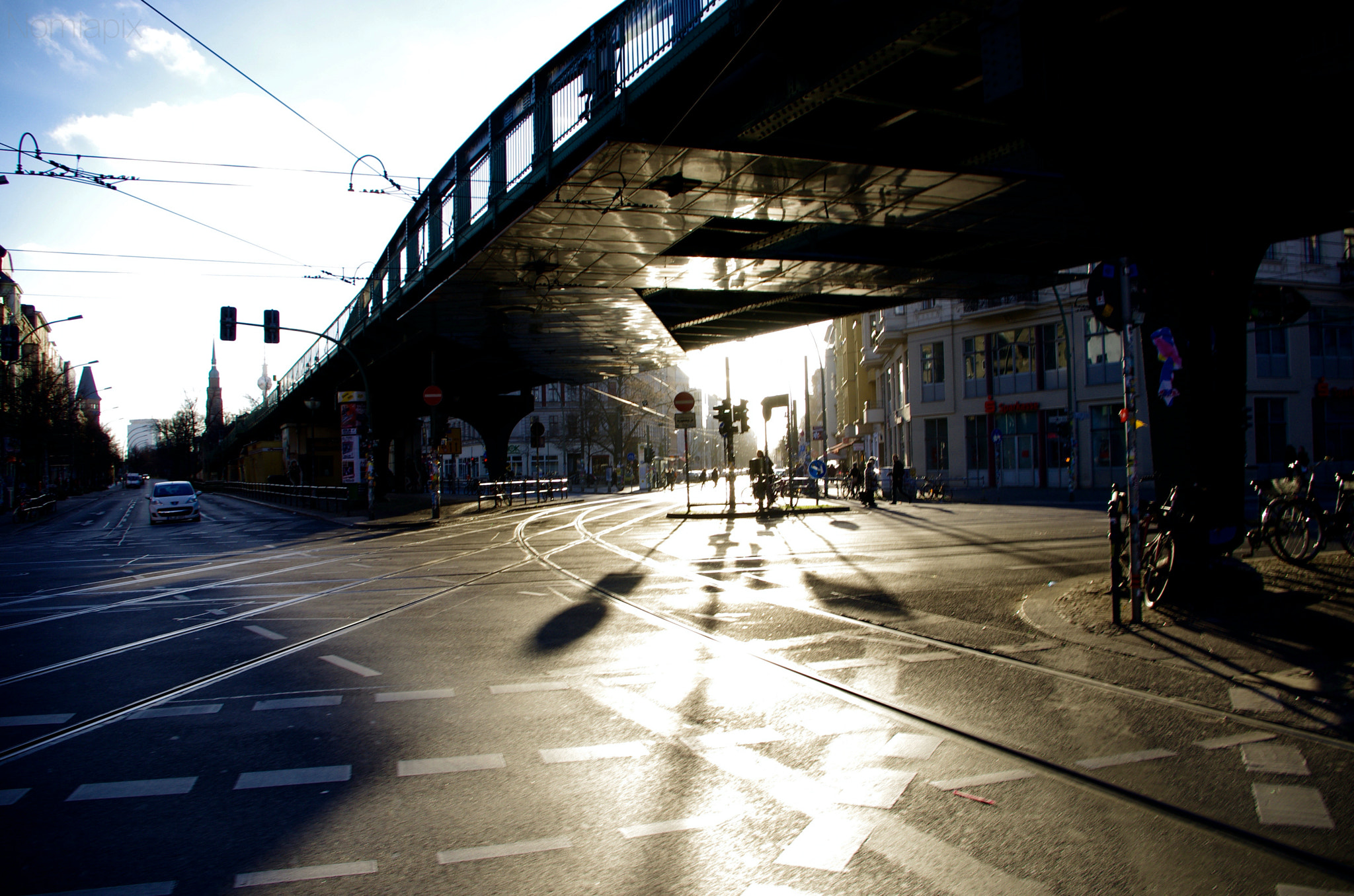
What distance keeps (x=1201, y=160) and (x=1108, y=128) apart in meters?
1.00

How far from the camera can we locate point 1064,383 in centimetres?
3991

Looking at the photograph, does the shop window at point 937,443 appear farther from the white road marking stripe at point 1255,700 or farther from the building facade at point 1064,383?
the white road marking stripe at point 1255,700

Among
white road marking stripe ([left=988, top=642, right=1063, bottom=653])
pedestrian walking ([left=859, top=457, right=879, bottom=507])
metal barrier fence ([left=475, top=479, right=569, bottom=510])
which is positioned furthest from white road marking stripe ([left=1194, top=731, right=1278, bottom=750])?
metal barrier fence ([left=475, top=479, right=569, bottom=510])

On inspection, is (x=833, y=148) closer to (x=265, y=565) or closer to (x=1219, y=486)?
(x=1219, y=486)

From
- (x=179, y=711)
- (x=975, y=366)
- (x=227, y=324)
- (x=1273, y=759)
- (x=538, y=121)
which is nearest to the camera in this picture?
(x=1273, y=759)

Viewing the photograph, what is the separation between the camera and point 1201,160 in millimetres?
8039

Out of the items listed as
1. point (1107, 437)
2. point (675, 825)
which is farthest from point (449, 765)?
point (1107, 437)

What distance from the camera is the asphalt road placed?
320 cm

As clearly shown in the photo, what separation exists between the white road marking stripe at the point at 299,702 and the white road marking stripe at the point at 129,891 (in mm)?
2488

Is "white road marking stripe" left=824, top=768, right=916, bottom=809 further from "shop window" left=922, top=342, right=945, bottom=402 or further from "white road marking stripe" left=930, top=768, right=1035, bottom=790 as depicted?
"shop window" left=922, top=342, right=945, bottom=402

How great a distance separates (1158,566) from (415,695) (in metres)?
6.41

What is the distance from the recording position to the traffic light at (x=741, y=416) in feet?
89.5

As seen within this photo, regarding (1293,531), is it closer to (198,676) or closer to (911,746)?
(911,746)

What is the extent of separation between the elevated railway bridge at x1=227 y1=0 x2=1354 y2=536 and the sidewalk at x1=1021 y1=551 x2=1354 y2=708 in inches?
33.9
